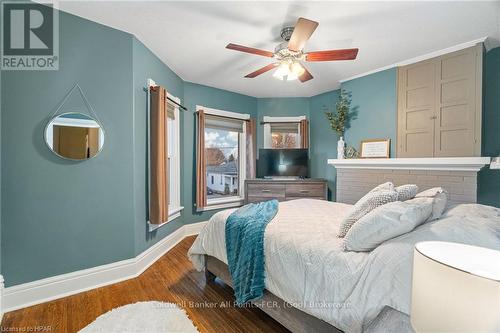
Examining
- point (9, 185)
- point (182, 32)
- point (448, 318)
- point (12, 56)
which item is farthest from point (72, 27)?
point (448, 318)

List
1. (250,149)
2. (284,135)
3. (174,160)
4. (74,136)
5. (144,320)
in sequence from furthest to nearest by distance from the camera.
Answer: (284,135) < (250,149) < (174,160) < (74,136) < (144,320)

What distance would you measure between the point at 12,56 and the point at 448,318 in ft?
10.5

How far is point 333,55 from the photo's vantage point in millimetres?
2211

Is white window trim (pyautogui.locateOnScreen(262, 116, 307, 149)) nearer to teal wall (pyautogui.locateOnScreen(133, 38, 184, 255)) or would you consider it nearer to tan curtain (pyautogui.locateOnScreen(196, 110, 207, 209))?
tan curtain (pyautogui.locateOnScreen(196, 110, 207, 209))

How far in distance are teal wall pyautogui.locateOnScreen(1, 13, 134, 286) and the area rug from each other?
2.32 ft

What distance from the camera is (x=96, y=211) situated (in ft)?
7.59

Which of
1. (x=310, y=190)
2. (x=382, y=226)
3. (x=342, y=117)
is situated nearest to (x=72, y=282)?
(x=382, y=226)

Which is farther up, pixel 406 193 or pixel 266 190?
pixel 406 193

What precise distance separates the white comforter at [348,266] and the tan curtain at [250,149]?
9.05 feet

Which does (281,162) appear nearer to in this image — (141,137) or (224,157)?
(224,157)

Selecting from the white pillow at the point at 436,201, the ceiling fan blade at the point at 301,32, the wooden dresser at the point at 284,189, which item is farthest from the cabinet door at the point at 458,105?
the ceiling fan blade at the point at 301,32

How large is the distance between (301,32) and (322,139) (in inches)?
114

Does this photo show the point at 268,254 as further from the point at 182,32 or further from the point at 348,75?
the point at 348,75

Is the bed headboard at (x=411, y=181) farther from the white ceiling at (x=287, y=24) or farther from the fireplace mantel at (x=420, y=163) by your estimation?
the white ceiling at (x=287, y=24)
